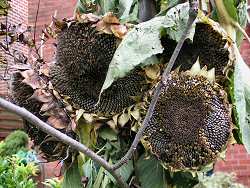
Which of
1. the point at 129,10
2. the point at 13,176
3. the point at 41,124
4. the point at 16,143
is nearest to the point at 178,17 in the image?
the point at 129,10

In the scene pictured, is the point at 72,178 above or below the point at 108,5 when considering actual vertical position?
below

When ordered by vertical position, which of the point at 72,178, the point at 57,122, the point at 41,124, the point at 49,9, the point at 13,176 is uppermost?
the point at 41,124

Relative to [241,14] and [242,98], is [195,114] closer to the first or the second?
[242,98]

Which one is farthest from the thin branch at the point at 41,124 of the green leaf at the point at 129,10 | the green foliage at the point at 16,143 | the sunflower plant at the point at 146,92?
the green foliage at the point at 16,143

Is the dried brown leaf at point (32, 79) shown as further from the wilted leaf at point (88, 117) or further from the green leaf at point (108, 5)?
the green leaf at point (108, 5)

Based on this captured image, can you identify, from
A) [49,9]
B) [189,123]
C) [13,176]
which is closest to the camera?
[189,123]
